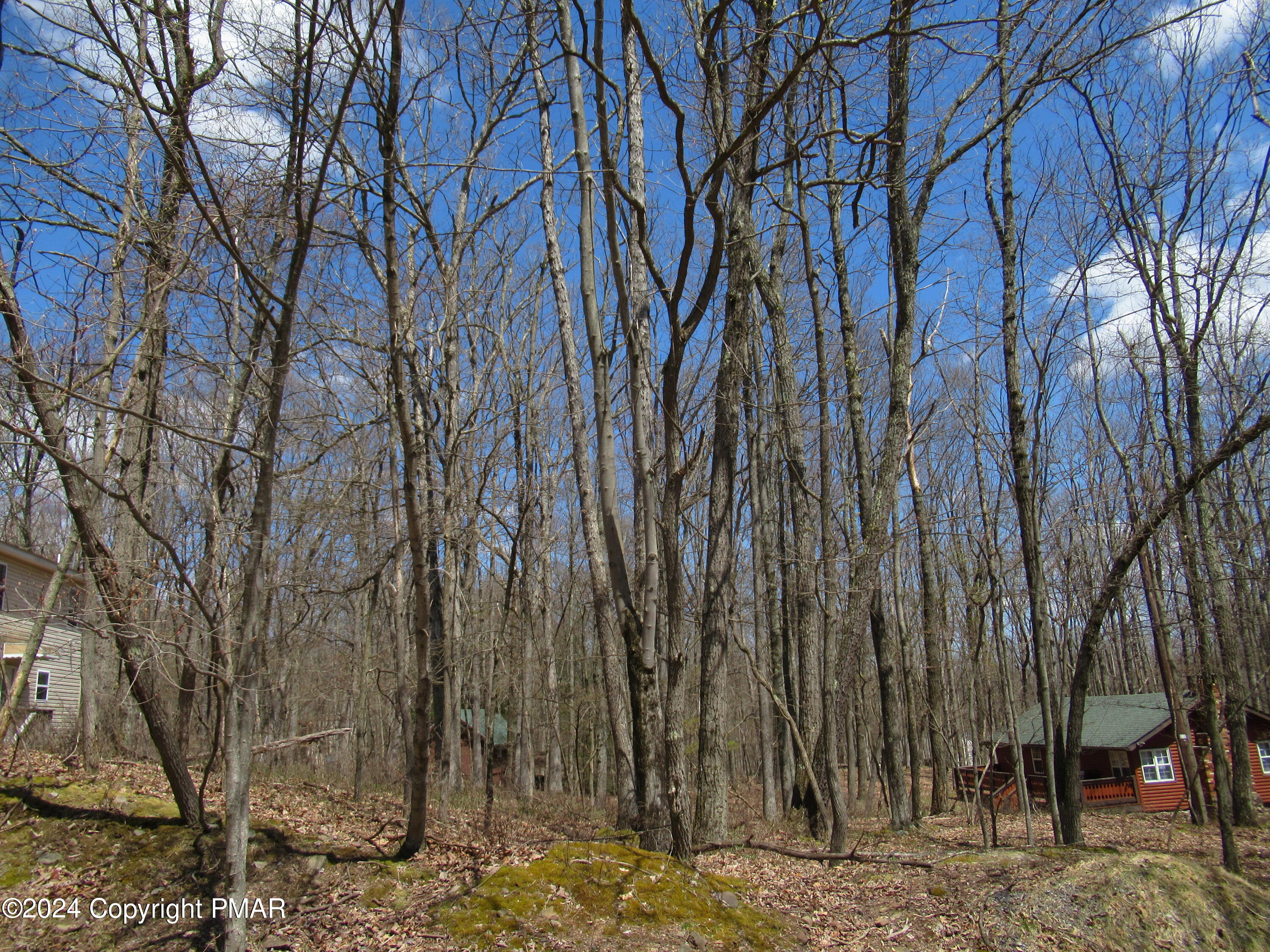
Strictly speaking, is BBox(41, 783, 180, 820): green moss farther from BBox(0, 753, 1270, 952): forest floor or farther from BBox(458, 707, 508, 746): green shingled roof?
BBox(458, 707, 508, 746): green shingled roof

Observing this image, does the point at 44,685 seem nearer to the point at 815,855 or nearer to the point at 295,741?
the point at 295,741

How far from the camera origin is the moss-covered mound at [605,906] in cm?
429

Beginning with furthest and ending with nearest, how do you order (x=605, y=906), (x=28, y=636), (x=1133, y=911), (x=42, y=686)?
1. (x=42, y=686)
2. (x=28, y=636)
3. (x=1133, y=911)
4. (x=605, y=906)

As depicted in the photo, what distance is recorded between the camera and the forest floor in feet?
15.2

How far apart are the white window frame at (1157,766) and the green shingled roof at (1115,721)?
0.74m

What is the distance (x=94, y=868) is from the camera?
18.0 feet

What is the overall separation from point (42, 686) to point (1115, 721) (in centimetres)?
2862

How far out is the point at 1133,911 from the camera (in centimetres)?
494

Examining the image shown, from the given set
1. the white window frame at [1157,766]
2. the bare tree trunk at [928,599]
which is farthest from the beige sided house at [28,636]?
the white window frame at [1157,766]

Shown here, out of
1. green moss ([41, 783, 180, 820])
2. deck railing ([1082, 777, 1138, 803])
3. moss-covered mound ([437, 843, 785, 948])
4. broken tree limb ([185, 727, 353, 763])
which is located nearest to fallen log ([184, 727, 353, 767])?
broken tree limb ([185, 727, 353, 763])

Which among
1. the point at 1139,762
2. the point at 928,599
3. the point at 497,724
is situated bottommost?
the point at 1139,762

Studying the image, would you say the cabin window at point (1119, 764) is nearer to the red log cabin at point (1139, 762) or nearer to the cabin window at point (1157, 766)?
the red log cabin at point (1139, 762)

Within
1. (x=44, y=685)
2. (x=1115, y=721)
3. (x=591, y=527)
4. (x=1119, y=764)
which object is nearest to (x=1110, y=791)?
(x=1119, y=764)

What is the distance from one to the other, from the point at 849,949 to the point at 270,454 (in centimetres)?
492
